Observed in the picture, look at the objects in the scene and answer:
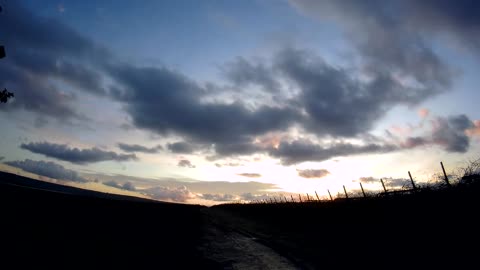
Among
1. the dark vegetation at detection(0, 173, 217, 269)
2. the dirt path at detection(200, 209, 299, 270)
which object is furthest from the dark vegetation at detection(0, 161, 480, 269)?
the dirt path at detection(200, 209, 299, 270)

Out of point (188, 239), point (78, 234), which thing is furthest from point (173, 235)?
point (78, 234)

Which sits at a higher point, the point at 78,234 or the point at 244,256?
the point at 78,234

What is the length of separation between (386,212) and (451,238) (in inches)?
253

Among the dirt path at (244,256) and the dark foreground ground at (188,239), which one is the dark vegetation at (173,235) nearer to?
the dark foreground ground at (188,239)

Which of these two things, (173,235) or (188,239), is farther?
(188,239)

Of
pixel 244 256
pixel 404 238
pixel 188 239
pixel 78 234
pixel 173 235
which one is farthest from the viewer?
pixel 404 238

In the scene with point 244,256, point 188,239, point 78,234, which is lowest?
point 244,256

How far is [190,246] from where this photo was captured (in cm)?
859

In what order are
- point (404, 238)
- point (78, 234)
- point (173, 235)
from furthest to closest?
point (404, 238) → point (173, 235) → point (78, 234)

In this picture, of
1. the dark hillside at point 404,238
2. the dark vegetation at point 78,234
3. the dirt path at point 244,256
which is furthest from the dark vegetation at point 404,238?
the dark vegetation at point 78,234

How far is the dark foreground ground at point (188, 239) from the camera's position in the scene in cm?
347

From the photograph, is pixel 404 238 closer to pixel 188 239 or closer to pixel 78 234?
pixel 188 239

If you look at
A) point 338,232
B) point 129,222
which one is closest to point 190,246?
point 129,222

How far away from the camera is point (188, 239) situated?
972cm
